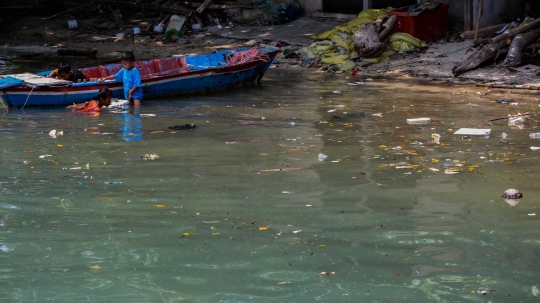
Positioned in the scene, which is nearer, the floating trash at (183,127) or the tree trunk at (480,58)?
the floating trash at (183,127)

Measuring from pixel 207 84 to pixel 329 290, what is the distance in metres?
9.12

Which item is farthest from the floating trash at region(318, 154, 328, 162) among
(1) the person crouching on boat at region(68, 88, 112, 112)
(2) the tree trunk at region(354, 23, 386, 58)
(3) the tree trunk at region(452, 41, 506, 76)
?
(2) the tree trunk at region(354, 23, 386, 58)

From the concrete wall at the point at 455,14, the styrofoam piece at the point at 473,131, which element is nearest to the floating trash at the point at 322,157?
the styrofoam piece at the point at 473,131

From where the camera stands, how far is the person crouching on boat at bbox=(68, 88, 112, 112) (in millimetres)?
11078

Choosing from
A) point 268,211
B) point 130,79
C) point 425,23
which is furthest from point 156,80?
point 425,23

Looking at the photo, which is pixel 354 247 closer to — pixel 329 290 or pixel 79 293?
pixel 329 290

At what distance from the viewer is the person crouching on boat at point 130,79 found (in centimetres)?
1142

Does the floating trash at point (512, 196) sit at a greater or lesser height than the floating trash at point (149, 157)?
lesser

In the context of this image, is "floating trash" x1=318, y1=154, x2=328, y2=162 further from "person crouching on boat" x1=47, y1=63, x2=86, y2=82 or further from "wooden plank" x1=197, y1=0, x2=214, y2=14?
"wooden plank" x1=197, y1=0, x2=214, y2=14

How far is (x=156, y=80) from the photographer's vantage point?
480 inches

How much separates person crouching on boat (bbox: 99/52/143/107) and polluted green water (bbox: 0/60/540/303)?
52.8 inches

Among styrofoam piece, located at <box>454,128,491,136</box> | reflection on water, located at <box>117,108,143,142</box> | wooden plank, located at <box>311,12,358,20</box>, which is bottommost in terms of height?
styrofoam piece, located at <box>454,128,491,136</box>

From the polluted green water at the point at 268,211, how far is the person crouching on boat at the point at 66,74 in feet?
5.08

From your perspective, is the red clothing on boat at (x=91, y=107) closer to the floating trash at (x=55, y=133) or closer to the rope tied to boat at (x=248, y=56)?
the floating trash at (x=55, y=133)
